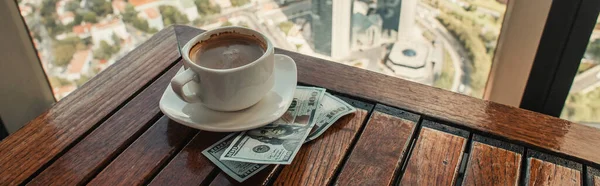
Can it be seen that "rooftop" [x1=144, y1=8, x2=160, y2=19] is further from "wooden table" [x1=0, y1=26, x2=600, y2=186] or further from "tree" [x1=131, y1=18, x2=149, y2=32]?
"wooden table" [x1=0, y1=26, x2=600, y2=186]

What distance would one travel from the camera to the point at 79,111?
2.61 feet

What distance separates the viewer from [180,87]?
2.29 feet

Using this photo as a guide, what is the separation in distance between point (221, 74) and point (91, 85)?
32 centimetres

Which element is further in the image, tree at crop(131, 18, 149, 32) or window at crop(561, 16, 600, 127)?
tree at crop(131, 18, 149, 32)

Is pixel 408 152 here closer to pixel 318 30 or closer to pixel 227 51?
pixel 227 51

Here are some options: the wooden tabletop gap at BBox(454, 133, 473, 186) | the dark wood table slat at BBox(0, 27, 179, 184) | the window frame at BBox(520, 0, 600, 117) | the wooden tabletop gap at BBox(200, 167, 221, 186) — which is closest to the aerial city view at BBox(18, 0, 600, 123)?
the window frame at BBox(520, 0, 600, 117)

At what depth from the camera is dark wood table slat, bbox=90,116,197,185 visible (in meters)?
0.66

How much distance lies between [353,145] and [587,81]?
0.91 metres

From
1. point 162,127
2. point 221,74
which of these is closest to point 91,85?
point 162,127

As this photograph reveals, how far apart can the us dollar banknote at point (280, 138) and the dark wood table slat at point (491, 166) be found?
24cm

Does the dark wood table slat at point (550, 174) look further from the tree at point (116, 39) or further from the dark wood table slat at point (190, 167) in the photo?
the tree at point (116, 39)

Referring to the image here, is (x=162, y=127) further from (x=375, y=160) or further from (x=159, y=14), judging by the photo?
(x=159, y=14)

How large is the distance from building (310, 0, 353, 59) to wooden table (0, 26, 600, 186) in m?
0.78

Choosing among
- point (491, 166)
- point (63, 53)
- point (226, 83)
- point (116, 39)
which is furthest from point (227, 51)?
Result: point (63, 53)
